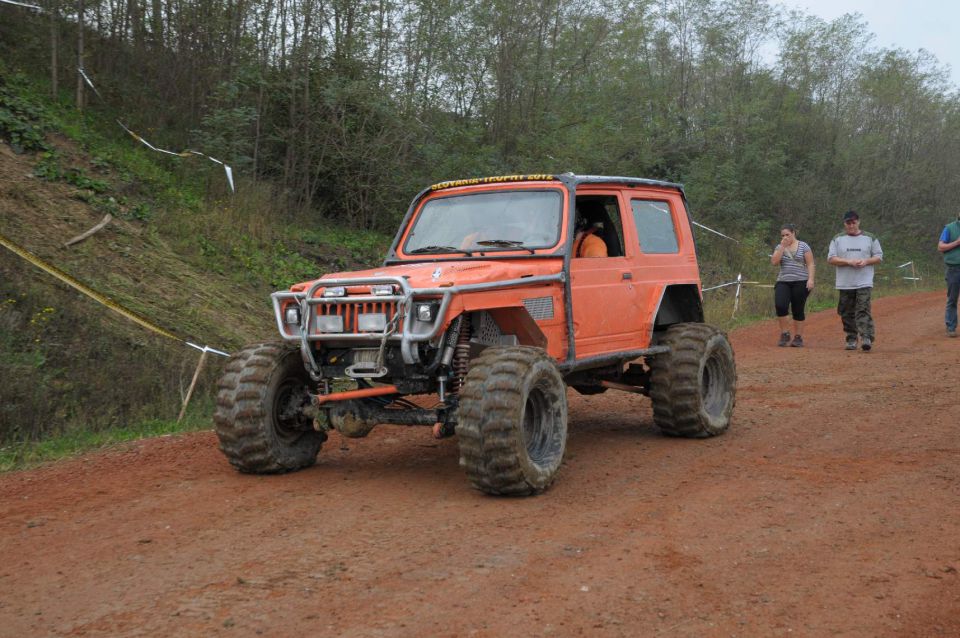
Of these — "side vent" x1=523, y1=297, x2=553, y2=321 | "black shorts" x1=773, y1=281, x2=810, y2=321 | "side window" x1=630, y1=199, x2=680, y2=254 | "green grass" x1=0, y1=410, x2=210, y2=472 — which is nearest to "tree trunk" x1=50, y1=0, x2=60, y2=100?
"green grass" x1=0, y1=410, x2=210, y2=472

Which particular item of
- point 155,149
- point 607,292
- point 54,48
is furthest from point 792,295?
point 54,48

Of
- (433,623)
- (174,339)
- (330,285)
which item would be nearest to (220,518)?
(330,285)

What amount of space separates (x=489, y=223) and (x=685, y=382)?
7.03 feet

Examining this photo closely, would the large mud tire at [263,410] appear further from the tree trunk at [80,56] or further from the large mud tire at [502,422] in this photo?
the tree trunk at [80,56]

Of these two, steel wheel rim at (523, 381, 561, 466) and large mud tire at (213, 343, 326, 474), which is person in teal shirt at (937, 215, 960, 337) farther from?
large mud tire at (213, 343, 326, 474)

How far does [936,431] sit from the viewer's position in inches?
304

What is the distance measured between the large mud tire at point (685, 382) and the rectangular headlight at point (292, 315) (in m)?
3.16

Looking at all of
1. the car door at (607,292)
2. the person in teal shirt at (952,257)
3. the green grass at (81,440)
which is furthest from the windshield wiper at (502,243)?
the person in teal shirt at (952,257)

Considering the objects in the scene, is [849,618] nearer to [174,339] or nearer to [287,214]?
[174,339]

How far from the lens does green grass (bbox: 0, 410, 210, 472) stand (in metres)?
7.27

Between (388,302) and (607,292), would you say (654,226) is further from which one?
(388,302)

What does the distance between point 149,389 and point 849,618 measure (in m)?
7.25

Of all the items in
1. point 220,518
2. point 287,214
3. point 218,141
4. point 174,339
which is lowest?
point 220,518

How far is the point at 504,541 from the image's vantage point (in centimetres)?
496
